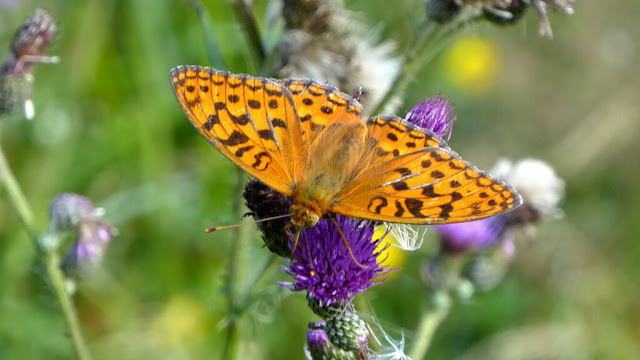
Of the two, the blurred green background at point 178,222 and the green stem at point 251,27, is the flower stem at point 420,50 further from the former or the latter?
the blurred green background at point 178,222

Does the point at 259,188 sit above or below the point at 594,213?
above

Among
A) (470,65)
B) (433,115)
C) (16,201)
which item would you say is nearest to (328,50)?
(433,115)

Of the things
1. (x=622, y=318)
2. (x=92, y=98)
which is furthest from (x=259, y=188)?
(x=622, y=318)

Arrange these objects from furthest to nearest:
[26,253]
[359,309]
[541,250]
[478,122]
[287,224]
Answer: [478,122], [541,250], [26,253], [359,309], [287,224]

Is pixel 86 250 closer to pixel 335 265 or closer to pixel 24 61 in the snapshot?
pixel 24 61

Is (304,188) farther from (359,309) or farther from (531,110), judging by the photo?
(531,110)

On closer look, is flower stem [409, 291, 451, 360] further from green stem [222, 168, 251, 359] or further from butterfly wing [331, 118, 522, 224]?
butterfly wing [331, 118, 522, 224]

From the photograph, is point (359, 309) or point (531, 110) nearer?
point (359, 309)
